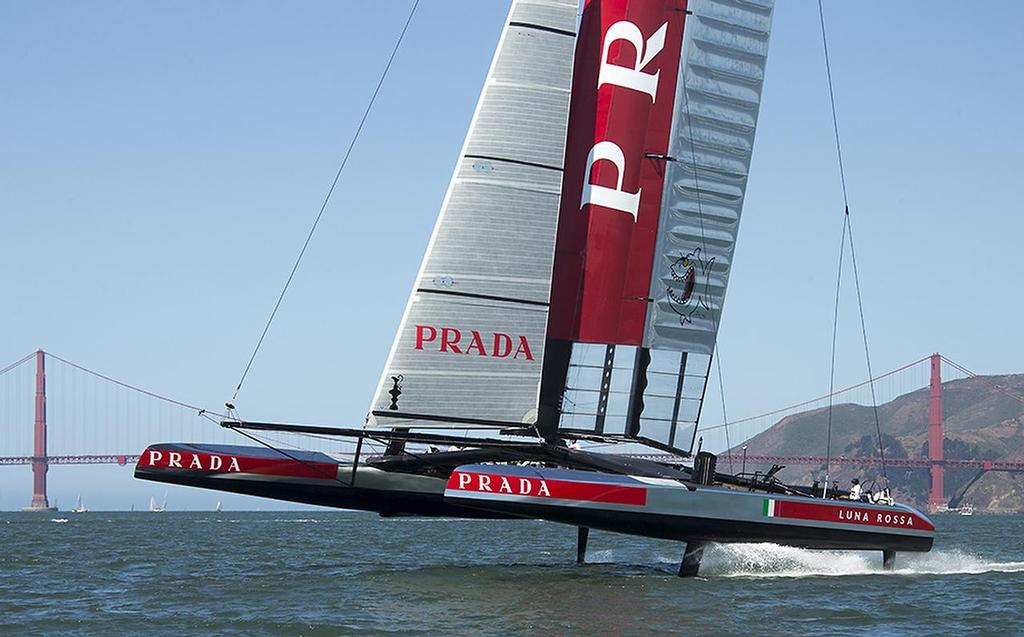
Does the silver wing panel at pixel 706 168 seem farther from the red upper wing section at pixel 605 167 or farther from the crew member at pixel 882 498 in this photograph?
the crew member at pixel 882 498

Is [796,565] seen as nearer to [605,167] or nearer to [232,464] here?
[605,167]

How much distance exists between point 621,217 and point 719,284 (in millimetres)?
1572

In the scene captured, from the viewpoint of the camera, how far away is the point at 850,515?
1445cm

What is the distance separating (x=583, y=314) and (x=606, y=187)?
134cm

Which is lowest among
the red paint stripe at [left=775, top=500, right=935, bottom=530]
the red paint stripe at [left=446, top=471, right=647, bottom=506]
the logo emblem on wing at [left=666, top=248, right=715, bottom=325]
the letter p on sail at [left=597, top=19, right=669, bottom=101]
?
the red paint stripe at [left=775, top=500, right=935, bottom=530]

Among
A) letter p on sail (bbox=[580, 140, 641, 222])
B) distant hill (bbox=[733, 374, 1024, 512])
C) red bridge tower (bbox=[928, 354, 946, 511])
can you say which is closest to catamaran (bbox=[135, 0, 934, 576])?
letter p on sail (bbox=[580, 140, 641, 222])

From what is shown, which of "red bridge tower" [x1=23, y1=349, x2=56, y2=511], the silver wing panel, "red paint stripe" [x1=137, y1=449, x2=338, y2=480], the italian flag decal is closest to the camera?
"red paint stripe" [x1=137, y1=449, x2=338, y2=480]

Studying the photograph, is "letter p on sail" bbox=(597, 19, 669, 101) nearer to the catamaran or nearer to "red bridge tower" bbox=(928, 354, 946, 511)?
the catamaran

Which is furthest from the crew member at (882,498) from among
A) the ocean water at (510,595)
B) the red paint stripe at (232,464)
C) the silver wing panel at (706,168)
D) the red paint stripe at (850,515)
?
the red paint stripe at (232,464)

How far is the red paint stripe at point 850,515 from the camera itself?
14.0 m

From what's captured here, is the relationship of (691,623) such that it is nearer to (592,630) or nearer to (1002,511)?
(592,630)

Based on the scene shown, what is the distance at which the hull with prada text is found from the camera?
1241 cm

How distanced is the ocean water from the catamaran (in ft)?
2.46

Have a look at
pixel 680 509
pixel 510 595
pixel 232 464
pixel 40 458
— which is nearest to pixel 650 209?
pixel 680 509
